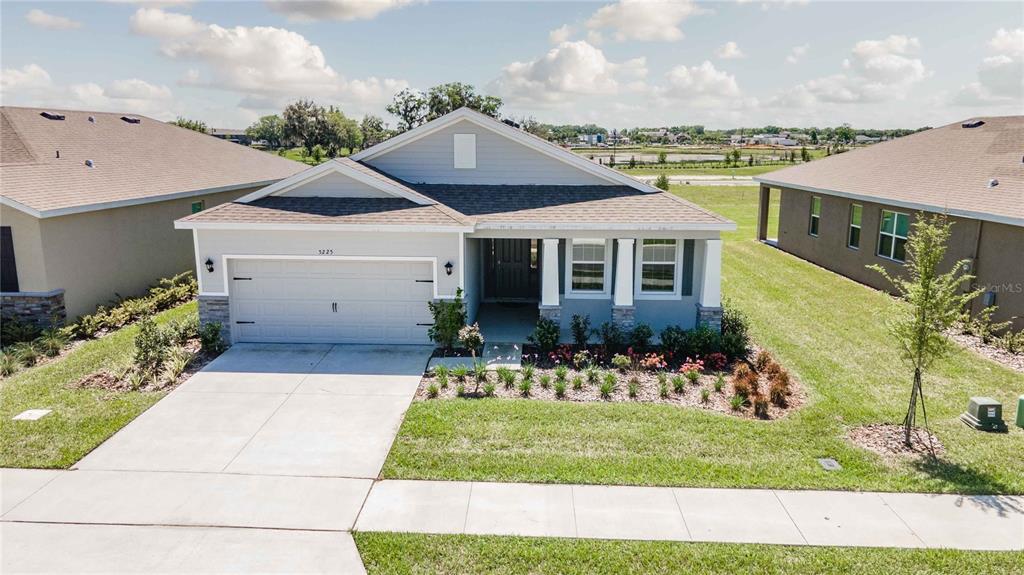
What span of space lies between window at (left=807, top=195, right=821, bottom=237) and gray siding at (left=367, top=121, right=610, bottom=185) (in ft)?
38.4

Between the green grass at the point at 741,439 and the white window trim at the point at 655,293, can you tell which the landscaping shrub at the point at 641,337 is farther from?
the green grass at the point at 741,439

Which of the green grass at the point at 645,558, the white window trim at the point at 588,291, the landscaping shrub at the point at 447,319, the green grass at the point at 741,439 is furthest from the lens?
the white window trim at the point at 588,291

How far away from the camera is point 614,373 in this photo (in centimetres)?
1220

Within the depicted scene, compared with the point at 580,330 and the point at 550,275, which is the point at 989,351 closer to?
the point at 580,330

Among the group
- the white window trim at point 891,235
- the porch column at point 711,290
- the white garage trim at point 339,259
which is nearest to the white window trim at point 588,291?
the porch column at point 711,290

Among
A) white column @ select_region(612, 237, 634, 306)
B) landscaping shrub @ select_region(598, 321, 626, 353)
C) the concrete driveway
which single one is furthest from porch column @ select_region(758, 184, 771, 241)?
the concrete driveway

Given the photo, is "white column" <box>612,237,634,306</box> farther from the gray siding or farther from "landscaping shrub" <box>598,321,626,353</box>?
the gray siding

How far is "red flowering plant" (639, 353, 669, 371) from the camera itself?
40.7ft

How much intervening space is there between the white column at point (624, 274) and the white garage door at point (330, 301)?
4.05 metres

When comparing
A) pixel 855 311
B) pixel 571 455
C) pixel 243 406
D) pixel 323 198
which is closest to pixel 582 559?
pixel 571 455

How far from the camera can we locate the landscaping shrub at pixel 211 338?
13281 mm

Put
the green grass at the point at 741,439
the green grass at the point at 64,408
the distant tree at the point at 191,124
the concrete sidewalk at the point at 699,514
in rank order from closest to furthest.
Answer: the concrete sidewalk at the point at 699,514
the green grass at the point at 741,439
the green grass at the point at 64,408
the distant tree at the point at 191,124

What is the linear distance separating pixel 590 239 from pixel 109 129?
16978 mm

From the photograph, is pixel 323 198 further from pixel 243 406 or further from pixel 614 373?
Result: pixel 614 373
